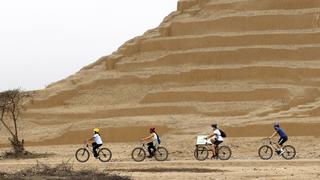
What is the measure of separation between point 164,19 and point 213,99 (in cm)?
1356

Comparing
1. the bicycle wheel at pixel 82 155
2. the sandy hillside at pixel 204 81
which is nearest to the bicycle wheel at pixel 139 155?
the bicycle wheel at pixel 82 155

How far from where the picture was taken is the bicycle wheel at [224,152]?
27986 millimetres

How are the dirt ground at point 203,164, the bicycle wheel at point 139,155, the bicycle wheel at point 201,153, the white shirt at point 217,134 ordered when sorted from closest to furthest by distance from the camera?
the dirt ground at point 203,164
the white shirt at point 217,134
the bicycle wheel at point 201,153
the bicycle wheel at point 139,155

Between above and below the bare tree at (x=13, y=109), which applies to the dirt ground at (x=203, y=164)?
below

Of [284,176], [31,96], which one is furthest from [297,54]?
[284,176]

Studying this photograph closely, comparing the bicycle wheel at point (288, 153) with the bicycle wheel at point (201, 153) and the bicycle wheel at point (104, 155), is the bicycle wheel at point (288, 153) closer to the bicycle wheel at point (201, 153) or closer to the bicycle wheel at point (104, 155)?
the bicycle wheel at point (201, 153)

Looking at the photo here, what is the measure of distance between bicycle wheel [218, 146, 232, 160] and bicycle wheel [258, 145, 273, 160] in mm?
1171

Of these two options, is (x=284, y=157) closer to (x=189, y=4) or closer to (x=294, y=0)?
(x=294, y=0)

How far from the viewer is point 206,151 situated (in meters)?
28.4

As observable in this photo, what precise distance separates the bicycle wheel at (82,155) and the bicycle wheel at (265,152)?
6.61m

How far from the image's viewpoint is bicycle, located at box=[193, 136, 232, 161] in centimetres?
2803

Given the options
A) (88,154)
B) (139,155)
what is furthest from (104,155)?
(139,155)

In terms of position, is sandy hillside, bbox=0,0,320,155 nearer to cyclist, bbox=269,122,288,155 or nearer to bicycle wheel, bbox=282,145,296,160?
bicycle wheel, bbox=282,145,296,160

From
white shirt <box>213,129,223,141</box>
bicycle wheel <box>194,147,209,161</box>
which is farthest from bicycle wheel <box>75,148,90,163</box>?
white shirt <box>213,129,223,141</box>
